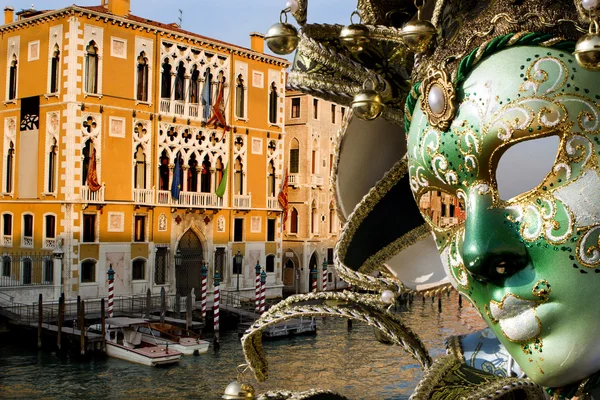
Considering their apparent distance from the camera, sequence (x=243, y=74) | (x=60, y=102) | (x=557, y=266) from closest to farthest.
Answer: (x=557, y=266), (x=60, y=102), (x=243, y=74)

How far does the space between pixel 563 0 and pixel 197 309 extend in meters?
15.6

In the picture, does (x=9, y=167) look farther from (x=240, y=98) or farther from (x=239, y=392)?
(x=239, y=392)

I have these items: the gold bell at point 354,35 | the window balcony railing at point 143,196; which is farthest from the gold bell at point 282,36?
the window balcony railing at point 143,196

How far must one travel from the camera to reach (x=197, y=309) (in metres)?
16.4

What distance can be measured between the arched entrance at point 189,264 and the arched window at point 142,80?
11.1 feet

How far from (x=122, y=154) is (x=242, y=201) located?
3768 mm

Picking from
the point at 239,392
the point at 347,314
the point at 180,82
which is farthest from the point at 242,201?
the point at 239,392

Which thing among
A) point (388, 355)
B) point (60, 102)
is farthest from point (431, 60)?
point (60, 102)

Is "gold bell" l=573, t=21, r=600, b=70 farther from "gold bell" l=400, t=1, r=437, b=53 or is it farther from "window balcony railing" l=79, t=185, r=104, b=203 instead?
"window balcony railing" l=79, t=185, r=104, b=203

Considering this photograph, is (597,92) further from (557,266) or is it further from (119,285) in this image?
(119,285)

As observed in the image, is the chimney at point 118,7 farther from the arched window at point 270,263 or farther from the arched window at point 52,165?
the arched window at point 270,263

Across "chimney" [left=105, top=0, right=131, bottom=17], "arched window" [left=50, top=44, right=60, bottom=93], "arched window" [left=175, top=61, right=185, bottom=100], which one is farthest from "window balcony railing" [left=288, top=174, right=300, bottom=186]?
"arched window" [left=50, top=44, right=60, bottom=93]

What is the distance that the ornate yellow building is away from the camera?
15477mm

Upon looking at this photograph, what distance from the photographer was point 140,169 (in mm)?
16750
